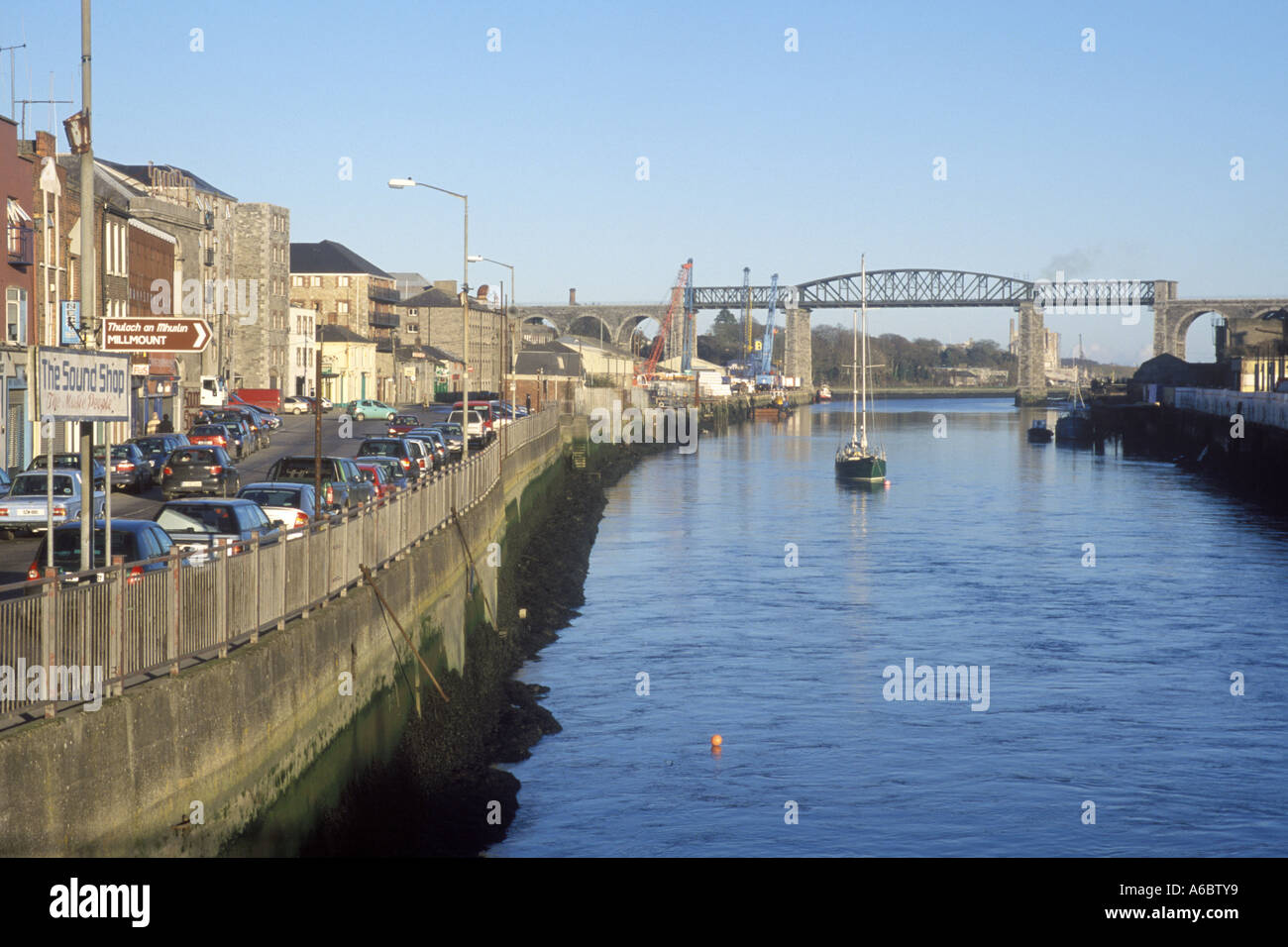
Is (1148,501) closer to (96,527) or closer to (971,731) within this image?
(971,731)

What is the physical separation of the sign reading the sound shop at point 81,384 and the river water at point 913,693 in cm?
875

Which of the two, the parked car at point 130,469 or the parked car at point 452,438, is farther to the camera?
the parked car at point 452,438

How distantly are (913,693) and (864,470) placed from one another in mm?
54893

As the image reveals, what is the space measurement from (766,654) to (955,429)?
→ 449 ft

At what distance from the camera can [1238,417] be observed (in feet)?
293

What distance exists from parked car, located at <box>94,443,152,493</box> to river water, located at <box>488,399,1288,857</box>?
46.1ft

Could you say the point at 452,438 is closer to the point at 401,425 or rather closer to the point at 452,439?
the point at 452,439

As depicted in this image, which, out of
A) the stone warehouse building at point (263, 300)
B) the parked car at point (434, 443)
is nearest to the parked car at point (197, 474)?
the parked car at point (434, 443)

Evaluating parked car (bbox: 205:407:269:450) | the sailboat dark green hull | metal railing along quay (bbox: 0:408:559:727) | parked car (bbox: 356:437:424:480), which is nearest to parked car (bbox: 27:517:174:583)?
metal railing along quay (bbox: 0:408:559:727)

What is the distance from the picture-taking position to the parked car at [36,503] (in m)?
32.2

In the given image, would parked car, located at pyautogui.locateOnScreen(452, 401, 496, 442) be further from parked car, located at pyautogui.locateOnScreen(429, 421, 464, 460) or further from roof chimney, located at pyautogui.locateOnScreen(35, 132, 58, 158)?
roof chimney, located at pyautogui.locateOnScreen(35, 132, 58, 158)

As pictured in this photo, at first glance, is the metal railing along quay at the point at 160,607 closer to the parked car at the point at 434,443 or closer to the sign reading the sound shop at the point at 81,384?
the sign reading the sound shop at the point at 81,384

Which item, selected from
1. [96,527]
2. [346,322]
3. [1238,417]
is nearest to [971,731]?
[96,527]

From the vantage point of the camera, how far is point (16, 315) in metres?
48.7
